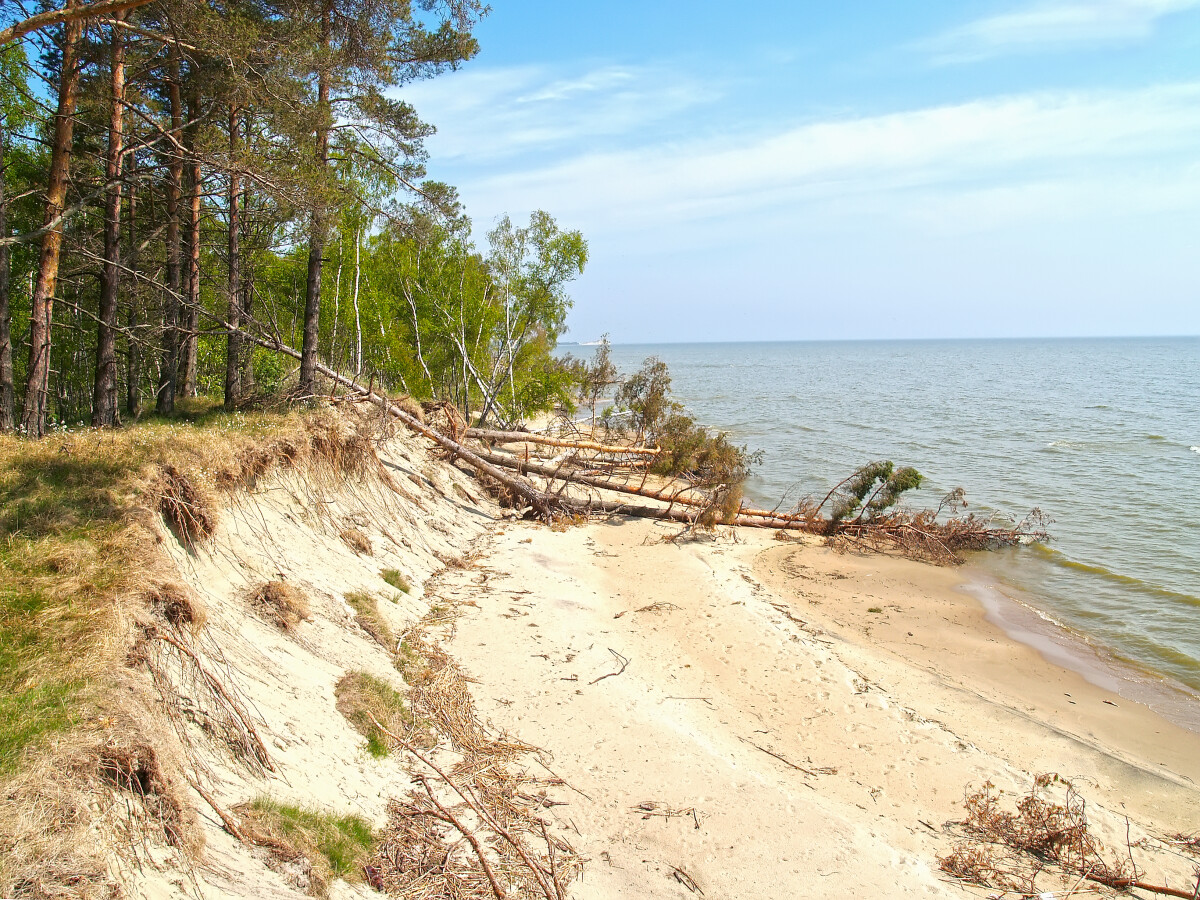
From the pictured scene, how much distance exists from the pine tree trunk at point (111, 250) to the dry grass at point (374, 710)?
815 centimetres

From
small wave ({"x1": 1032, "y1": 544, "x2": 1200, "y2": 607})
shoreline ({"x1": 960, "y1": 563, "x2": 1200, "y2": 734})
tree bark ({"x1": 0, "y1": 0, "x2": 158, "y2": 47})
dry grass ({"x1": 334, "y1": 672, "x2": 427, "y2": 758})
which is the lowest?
shoreline ({"x1": 960, "y1": 563, "x2": 1200, "y2": 734})

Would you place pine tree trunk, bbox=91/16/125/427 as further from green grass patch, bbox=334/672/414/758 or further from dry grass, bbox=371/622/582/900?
dry grass, bbox=371/622/582/900

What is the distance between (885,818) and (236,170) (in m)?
11.8

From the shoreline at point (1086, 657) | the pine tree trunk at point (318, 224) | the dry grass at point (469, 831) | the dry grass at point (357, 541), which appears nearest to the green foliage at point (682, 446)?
the shoreline at point (1086, 657)

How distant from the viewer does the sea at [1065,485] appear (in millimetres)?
13734

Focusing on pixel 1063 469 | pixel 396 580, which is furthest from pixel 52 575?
pixel 1063 469

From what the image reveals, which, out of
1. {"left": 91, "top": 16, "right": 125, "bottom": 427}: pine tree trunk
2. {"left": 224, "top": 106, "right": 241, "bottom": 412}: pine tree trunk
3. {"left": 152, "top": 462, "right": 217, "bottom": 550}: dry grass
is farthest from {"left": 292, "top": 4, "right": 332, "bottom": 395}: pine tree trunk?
{"left": 152, "top": 462, "right": 217, "bottom": 550}: dry grass

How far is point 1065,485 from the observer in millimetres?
27047

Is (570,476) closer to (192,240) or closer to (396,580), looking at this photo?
(396,580)

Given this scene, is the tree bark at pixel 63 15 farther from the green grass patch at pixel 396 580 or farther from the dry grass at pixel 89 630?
the green grass patch at pixel 396 580

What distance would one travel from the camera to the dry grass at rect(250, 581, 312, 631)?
25.3 feet

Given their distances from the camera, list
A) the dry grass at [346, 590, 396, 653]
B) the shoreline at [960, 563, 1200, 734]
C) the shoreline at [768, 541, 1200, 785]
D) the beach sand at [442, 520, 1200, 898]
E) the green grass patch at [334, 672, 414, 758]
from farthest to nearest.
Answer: the shoreline at [960, 563, 1200, 734]
the shoreline at [768, 541, 1200, 785]
the dry grass at [346, 590, 396, 653]
the green grass patch at [334, 672, 414, 758]
the beach sand at [442, 520, 1200, 898]

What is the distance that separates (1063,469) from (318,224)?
30.0 meters

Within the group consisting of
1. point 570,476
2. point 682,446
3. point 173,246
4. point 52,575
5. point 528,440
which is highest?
point 173,246
